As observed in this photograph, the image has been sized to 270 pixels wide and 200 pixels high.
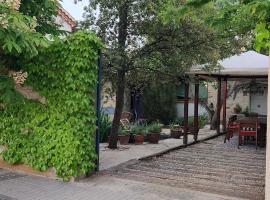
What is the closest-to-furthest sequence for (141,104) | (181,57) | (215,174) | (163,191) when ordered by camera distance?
(163,191) < (215,174) < (181,57) < (141,104)

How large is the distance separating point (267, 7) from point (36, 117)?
513 cm

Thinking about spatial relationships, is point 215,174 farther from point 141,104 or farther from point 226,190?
point 141,104

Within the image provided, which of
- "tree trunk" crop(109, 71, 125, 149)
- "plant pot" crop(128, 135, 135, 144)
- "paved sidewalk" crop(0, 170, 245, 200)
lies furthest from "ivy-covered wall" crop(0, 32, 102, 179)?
"plant pot" crop(128, 135, 135, 144)

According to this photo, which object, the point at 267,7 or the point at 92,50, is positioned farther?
the point at 92,50

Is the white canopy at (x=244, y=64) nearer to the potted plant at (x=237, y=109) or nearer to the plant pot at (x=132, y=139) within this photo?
the plant pot at (x=132, y=139)

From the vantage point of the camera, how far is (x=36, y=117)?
302 inches

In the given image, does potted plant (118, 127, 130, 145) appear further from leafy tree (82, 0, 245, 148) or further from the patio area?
leafy tree (82, 0, 245, 148)

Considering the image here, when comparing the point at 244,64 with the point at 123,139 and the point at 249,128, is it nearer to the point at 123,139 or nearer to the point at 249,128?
the point at 249,128

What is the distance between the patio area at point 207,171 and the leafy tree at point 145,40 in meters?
2.34

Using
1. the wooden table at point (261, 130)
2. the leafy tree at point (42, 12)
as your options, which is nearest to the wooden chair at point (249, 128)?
the wooden table at point (261, 130)

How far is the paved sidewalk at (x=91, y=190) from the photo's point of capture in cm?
634

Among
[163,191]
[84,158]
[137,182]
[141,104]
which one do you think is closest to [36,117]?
[84,158]

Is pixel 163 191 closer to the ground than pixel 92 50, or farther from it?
closer to the ground

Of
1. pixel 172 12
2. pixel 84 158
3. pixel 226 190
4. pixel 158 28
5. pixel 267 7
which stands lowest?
pixel 226 190
